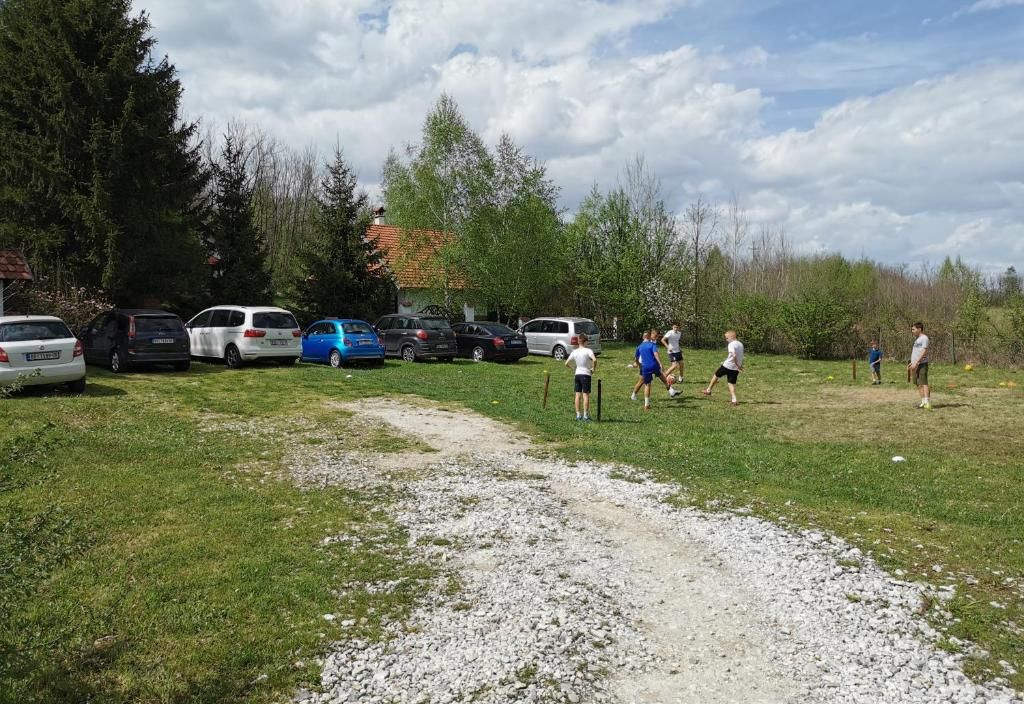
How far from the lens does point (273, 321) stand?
1953cm

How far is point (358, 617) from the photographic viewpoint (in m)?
4.95

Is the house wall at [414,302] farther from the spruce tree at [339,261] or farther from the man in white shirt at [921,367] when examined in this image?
the man in white shirt at [921,367]

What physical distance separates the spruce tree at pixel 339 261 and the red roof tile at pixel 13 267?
1133cm

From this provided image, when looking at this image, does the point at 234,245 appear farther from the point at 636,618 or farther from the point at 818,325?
the point at 636,618

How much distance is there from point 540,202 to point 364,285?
33.4ft

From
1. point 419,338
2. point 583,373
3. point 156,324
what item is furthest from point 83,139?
point 583,373

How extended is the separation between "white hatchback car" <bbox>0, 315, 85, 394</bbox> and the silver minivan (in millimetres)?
15294

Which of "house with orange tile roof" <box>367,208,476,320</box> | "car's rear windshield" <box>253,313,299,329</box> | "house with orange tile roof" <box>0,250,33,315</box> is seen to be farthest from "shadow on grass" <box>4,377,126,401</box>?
"house with orange tile roof" <box>367,208,476,320</box>

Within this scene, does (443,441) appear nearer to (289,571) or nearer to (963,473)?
(289,571)

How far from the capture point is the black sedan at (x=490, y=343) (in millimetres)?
24438

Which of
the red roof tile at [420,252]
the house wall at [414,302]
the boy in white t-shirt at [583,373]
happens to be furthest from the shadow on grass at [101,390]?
the house wall at [414,302]

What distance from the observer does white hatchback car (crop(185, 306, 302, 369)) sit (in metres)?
19.2

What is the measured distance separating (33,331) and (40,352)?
1.75 ft

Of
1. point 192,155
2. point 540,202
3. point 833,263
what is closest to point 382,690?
point 192,155
